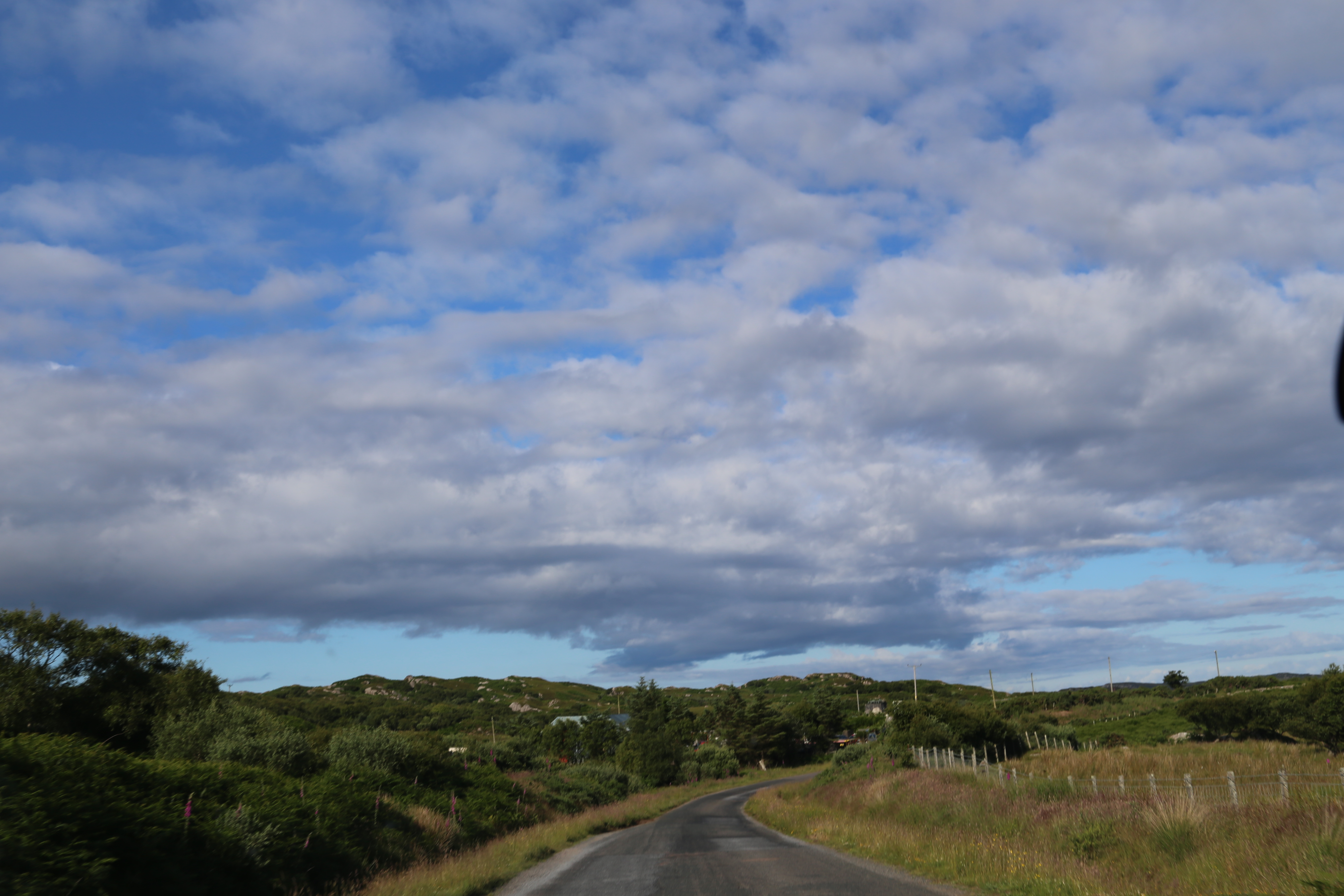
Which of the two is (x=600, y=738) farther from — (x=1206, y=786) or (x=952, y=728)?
(x=1206, y=786)

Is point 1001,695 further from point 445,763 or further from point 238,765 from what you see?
point 238,765

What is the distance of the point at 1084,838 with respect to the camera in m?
15.5

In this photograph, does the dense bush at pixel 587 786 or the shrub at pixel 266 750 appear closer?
the shrub at pixel 266 750

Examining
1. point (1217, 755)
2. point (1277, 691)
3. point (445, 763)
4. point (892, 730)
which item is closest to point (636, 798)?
point (892, 730)

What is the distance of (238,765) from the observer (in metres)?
18.7

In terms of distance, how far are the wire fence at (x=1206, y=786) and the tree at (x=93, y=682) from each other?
28.2m

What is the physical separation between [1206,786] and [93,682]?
38279 mm

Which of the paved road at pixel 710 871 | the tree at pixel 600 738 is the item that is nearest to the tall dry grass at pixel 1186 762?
the paved road at pixel 710 871

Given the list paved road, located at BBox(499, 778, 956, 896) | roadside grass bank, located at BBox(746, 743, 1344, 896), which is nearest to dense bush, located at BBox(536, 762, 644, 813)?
paved road, located at BBox(499, 778, 956, 896)

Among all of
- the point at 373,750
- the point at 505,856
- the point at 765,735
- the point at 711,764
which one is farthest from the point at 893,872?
the point at 765,735

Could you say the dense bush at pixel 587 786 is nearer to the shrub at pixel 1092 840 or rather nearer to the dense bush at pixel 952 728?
the dense bush at pixel 952 728

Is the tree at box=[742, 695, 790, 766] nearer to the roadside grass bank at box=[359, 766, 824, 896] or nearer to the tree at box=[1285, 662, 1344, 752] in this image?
the roadside grass bank at box=[359, 766, 824, 896]

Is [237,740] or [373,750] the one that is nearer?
[237,740]

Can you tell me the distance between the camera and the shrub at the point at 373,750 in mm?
30234
